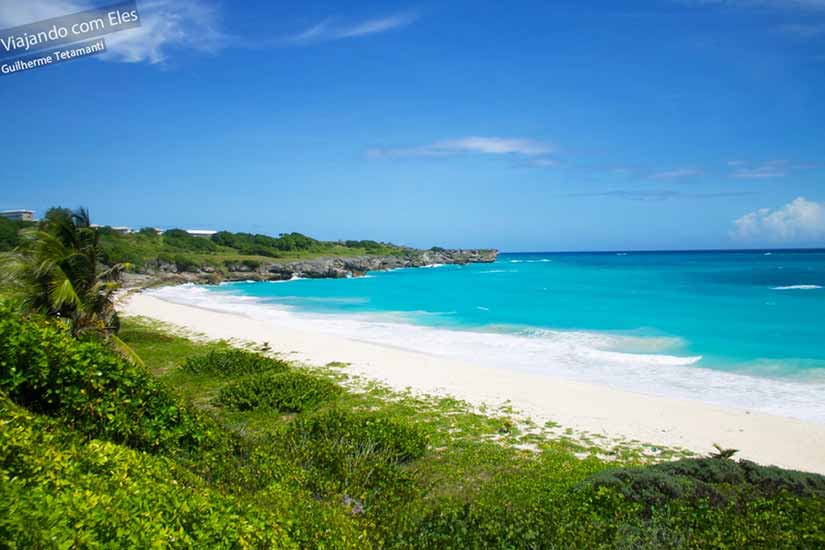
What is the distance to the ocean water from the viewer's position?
17.9 metres

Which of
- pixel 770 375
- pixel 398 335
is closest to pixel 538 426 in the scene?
pixel 770 375

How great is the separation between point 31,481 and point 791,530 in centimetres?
756

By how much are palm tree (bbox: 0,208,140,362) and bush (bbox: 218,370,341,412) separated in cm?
255

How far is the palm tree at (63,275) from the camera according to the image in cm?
1188

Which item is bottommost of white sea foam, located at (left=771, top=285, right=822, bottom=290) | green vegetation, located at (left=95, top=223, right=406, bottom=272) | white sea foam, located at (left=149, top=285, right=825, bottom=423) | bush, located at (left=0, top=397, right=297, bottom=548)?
white sea foam, located at (left=771, top=285, right=822, bottom=290)

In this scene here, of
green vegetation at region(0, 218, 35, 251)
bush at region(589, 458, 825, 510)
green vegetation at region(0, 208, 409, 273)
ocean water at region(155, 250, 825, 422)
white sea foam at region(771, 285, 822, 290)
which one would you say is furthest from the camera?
green vegetation at region(0, 208, 409, 273)

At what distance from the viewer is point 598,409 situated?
13812mm

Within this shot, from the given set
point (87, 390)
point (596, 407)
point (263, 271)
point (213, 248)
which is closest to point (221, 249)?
point (213, 248)

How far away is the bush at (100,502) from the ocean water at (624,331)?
15136 mm

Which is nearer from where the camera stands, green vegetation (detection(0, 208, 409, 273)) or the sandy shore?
the sandy shore

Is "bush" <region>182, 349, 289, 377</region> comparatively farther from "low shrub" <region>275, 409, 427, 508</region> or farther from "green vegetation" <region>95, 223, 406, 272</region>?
"green vegetation" <region>95, 223, 406, 272</region>

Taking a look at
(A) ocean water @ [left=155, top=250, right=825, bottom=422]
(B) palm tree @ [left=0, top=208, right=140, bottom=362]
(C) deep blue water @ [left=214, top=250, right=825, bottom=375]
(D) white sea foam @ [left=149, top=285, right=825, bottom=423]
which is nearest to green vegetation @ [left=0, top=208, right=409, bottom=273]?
(C) deep blue water @ [left=214, top=250, right=825, bottom=375]

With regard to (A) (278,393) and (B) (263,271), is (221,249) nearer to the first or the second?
(B) (263,271)

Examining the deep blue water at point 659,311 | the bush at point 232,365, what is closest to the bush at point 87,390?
the bush at point 232,365
